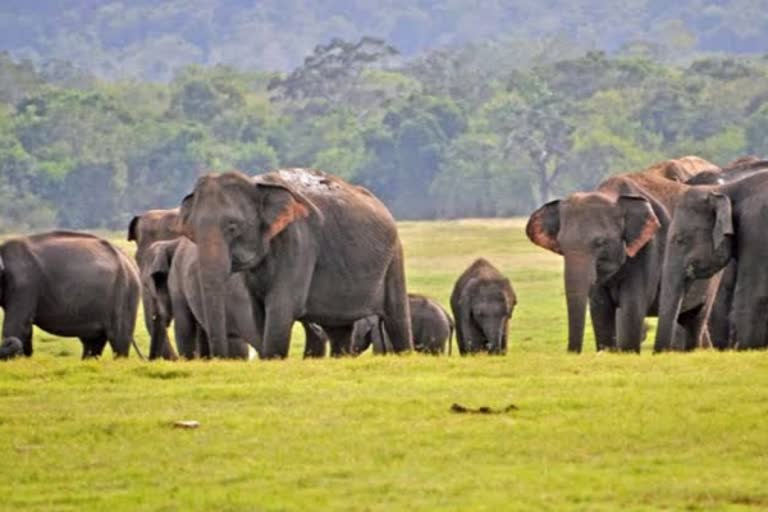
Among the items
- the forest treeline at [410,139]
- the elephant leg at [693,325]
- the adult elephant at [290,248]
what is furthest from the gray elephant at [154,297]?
the forest treeline at [410,139]

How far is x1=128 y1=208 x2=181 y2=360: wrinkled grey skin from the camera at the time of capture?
23.6 m

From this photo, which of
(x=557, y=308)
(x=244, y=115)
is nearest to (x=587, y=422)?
(x=557, y=308)

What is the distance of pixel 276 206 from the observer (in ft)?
66.0

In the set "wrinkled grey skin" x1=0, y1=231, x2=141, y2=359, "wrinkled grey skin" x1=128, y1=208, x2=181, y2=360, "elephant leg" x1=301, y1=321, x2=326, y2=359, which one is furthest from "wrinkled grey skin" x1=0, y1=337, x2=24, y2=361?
"elephant leg" x1=301, y1=321, x2=326, y2=359

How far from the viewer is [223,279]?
775 inches

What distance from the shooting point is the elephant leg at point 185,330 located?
23000 mm

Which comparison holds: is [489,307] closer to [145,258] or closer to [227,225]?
[145,258]

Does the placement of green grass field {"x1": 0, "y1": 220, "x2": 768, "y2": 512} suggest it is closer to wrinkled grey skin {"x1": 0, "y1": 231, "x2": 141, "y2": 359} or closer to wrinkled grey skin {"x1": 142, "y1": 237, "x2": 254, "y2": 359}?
wrinkled grey skin {"x1": 142, "y1": 237, "x2": 254, "y2": 359}

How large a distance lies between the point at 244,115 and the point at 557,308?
70.8m

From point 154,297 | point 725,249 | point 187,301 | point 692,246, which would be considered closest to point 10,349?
point 187,301

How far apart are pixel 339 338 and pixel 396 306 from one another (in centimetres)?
58

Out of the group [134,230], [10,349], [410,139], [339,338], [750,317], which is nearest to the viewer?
[750,317]

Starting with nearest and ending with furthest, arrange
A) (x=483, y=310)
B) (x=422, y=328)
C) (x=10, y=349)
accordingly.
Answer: (x=10, y=349) → (x=483, y=310) → (x=422, y=328)

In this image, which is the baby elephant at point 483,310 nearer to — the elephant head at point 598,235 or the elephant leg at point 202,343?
the elephant leg at point 202,343
